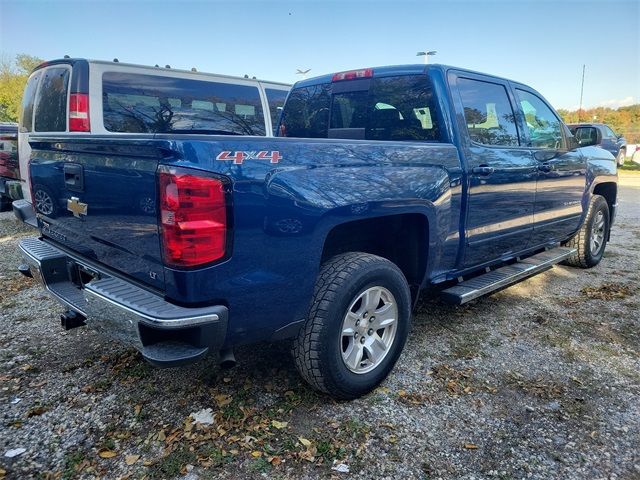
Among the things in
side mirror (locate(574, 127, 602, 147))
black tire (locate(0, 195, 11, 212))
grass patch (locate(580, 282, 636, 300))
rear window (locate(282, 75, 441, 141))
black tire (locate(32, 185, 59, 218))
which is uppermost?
rear window (locate(282, 75, 441, 141))

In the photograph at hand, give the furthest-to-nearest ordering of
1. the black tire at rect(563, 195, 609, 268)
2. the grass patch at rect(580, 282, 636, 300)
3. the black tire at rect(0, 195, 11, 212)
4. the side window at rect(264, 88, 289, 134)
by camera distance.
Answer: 1. the black tire at rect(0, 195, 11, 212)
2. the side window at rect(264, 88, 289, 134)
3. the black tire at rect(563, 195, 609, 268)
4. the grass patch at rect(580, 282, 636, 300)

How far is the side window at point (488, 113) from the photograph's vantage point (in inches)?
137

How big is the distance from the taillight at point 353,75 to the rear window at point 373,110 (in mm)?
51

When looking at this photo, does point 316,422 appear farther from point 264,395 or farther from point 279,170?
point 279,170

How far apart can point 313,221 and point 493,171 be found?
1.83m

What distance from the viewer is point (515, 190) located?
12.4 ft

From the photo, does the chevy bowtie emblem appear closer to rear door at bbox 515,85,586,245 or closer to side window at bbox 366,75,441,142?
side window at bbox 366,75,441,142

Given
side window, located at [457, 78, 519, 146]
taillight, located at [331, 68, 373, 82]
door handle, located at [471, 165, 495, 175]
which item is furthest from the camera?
taillight, located at [331, 68, 373, 82]

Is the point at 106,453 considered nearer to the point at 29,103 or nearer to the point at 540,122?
the point at 540,122

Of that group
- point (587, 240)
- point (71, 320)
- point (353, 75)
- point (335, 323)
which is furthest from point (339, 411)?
point (587, 240)

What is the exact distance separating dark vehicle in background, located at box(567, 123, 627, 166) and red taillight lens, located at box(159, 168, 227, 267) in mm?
4221

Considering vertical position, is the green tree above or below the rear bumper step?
above

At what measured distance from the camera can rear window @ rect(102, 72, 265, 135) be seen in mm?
5215

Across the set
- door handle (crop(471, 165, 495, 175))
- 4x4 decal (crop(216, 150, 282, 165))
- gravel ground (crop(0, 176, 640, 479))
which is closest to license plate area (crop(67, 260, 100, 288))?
gravel ground (crop(0, 176, 640, 479))
